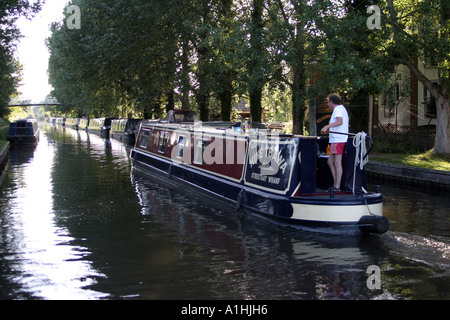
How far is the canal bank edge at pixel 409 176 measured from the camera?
42.1 feet

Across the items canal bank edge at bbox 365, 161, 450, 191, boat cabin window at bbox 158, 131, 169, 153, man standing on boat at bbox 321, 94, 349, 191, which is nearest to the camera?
man standing on boat at bbox 321, 94, 349, 191

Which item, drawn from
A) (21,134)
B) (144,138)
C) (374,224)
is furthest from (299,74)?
(21,134)

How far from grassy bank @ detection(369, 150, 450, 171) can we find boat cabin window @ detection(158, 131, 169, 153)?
662cm

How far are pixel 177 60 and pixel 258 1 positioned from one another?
8279 millimetres

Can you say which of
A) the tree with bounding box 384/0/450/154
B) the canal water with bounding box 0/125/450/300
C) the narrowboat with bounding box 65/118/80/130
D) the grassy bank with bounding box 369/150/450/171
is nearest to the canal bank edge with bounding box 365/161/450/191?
the grassy bank with bounding box 369/150/450/171

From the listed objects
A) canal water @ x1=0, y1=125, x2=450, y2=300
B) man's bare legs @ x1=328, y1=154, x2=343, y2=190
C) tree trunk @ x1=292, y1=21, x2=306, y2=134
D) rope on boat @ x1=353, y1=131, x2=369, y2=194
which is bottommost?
canal water @ x1=0, y1=125, x2=450, y2=300

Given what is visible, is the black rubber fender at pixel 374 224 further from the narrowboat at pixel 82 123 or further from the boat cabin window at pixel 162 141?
the narrowboat at pixel 82 123

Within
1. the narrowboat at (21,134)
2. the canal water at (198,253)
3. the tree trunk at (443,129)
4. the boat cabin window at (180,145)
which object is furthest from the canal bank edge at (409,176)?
the narrowboat at (21,134)

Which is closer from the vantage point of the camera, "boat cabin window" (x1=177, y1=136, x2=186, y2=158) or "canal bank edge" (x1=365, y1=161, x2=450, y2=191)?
"canal bank edge" (x1=365, y1=161, x2=450, y2=191)

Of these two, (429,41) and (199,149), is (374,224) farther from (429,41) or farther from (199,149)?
(429,41)

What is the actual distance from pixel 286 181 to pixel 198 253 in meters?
2.09

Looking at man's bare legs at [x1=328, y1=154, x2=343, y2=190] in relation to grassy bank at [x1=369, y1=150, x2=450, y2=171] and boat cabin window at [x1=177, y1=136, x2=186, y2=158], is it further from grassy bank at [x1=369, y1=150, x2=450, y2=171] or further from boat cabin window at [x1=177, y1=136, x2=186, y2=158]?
grassy bank at [x1=369, y1=150, x2=450, y2=171]

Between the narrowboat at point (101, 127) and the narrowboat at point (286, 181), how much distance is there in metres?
28.3

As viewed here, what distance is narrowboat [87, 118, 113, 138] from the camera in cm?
3991
